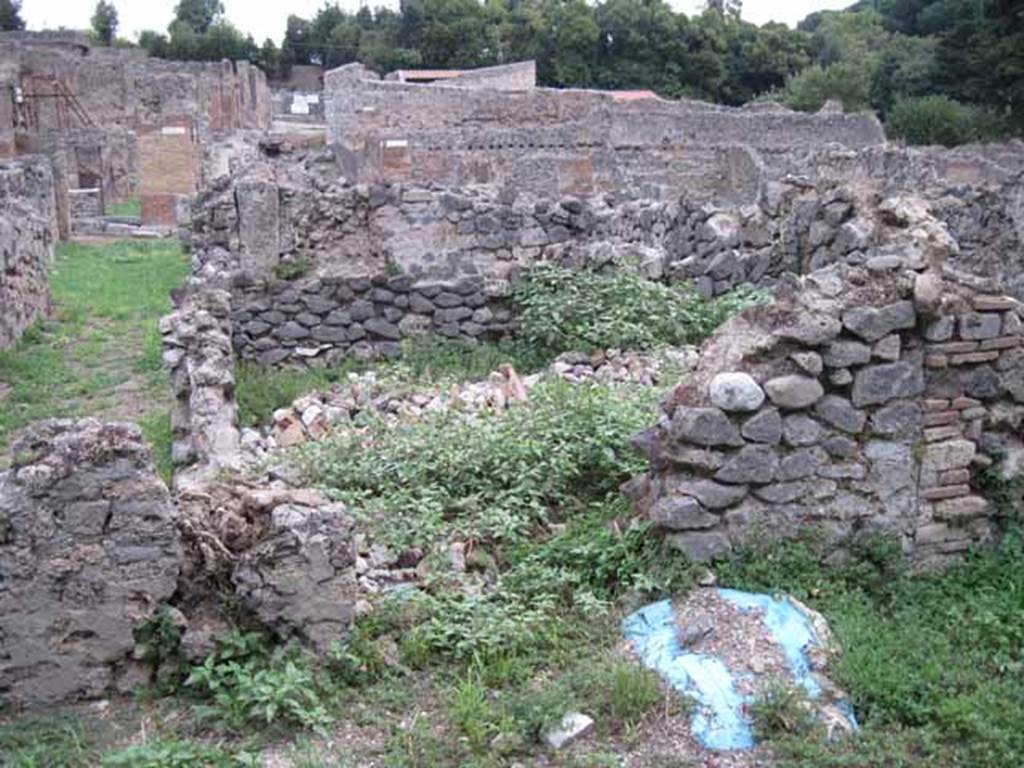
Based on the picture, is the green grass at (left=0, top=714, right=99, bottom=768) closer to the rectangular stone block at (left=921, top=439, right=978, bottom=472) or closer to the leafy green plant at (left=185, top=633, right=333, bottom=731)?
the leafy green plant at (left=185, top=633, right=333, bottom=731)

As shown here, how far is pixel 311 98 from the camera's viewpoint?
54.2 m

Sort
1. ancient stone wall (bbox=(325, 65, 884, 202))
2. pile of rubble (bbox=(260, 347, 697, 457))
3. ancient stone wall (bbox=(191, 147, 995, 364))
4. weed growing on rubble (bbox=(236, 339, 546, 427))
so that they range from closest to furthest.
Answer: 1. pile of rubble (bbox=(260, 347, 697, 457))
2. weed growing on rubble (bbox=(236, 339, 546, 427))
3. ancient stone wall (bbox=(191, 147, 995, 364))
4. ancient stone wall (bbox=(325, 65, 884, 202))

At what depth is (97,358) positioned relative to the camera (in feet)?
35.7

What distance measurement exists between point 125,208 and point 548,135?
479 inches

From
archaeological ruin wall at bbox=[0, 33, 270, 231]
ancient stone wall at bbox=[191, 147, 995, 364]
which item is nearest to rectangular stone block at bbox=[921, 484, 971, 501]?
ancient stone wall at bbox=[191, 147, 995, 364]

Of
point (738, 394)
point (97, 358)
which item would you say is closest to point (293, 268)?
point (97, 358)

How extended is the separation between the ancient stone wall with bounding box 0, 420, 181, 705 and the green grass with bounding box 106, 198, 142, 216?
25.0 meters

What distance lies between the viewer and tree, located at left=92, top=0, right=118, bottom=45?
63156mm

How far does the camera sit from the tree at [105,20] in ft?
207

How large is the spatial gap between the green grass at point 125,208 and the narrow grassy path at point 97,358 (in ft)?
38.7

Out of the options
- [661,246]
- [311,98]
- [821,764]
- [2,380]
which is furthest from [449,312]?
[311,98]

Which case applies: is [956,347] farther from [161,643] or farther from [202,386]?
[202,386]

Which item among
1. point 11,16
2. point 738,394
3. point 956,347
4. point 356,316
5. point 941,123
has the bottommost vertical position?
point 356,316

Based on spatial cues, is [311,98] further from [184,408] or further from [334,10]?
[184,408]
